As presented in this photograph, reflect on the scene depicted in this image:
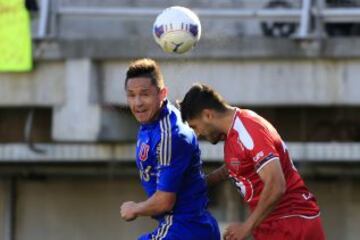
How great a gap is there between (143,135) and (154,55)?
5.63m

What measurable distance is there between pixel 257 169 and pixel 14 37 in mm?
6468

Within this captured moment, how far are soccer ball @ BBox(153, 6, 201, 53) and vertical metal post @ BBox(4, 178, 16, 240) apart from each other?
21.5 ft

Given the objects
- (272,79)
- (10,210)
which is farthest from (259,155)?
(10,210)

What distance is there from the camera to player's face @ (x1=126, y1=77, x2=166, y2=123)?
6.66m

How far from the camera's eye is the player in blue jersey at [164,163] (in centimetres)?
665

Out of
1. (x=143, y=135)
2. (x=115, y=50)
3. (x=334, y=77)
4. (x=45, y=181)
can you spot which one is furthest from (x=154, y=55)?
(x=143, y=135)

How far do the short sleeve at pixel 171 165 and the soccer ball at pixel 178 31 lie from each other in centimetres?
144

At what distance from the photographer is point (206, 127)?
264 inches

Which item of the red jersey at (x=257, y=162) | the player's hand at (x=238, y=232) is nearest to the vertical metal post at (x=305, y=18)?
the red jersey at (x=257, y=162)

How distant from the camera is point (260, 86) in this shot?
12.3 m

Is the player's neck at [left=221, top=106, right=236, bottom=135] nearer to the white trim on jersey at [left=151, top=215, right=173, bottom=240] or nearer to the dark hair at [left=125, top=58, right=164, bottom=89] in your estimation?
the dark hair at [left=125, top=58, right=164, bottom=89]

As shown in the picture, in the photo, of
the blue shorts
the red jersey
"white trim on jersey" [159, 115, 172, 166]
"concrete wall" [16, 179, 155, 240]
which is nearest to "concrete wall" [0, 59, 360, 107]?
"concrete wall" [16, 179, 155, 240]

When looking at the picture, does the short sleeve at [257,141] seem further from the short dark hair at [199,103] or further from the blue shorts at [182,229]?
the blue shorts at [182,229]

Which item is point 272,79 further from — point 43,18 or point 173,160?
point 173,160
